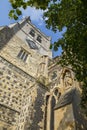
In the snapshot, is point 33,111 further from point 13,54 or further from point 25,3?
point 25,3

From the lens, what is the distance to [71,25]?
8211mm

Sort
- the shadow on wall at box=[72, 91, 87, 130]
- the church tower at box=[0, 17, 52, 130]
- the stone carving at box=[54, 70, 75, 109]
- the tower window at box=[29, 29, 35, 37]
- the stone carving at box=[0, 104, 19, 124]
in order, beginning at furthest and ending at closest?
the tower window at box=[29, 29, 35, 37], the stone carving at box=[0, 104, 19, 124], the church tower at box=[0, 17, 52, 130], the stone carving at box=[54, 70, 75, 109], the shadow on wall at box=[72, 91, 87, 130]

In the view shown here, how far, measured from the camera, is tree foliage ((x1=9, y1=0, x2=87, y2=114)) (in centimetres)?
655

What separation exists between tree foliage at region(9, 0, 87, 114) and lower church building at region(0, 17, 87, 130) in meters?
1.12

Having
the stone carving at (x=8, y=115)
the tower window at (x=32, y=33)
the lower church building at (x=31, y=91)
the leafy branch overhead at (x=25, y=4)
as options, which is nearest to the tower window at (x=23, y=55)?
the lower church building at (x=31, y=91)

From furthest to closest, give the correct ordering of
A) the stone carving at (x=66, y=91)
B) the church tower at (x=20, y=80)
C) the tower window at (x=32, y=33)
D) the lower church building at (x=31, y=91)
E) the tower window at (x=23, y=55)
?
1. the tower window at (x=32, y=33)
2. the tower window at (x=23, y=55)
3. the church tower at (x=20, y=80)
4. the stone carving at (x=66, y=91)
5. the lower church building at (x=31, y=91)

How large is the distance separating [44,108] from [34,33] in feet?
55.3

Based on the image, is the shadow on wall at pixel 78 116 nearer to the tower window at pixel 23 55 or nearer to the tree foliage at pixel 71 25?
the tree foliage at pixel 71 25

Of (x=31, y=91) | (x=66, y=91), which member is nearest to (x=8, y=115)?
(x=31, y=91)

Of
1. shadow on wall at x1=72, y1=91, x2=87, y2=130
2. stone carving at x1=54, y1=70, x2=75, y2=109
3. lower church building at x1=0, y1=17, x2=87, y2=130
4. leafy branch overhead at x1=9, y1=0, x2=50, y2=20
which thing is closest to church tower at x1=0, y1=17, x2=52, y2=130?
lower church building at x1=0, y1=17, x2=87, y2=130

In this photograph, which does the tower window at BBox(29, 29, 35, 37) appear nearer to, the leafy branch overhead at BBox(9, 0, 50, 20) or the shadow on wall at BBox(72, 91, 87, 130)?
the shadow on wall at BBox(72, 91, 87, 130)

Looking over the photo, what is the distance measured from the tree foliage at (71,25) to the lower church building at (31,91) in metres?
1.12

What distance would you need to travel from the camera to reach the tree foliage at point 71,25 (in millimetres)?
6551

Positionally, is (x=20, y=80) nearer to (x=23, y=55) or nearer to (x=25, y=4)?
(x=23, y=55)
